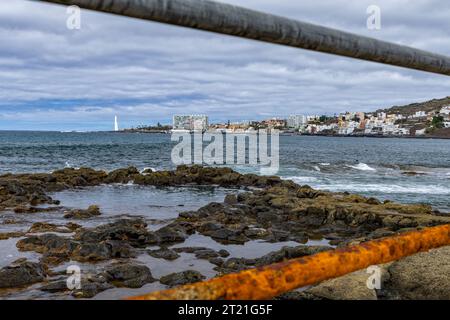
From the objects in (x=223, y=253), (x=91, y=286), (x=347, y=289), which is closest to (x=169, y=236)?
(x=223, y=253)

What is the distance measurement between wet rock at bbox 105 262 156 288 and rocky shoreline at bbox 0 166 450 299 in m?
0.02

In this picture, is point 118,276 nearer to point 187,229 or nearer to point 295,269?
point 187,229

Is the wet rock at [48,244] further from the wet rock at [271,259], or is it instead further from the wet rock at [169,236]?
the wet rock at [271,259]

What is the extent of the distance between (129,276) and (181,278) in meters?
1.15

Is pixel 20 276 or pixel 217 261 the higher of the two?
pixel 20 276

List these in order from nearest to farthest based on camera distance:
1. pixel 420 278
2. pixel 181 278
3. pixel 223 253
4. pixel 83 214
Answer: pixel 420 278
pixel 181 278
pixel 223 253
pixel 83 214

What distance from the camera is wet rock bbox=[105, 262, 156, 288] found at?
1005cm

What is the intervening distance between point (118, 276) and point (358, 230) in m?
10.2

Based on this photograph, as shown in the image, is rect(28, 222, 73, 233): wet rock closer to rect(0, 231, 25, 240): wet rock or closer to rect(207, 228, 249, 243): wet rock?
rect(0, 231, 25, 240): wet rock

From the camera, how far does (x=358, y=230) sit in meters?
17.6

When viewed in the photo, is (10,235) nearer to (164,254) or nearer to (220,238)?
(164,254)

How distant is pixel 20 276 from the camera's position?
9852 millimetres

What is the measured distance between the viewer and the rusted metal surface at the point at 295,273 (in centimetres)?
131
